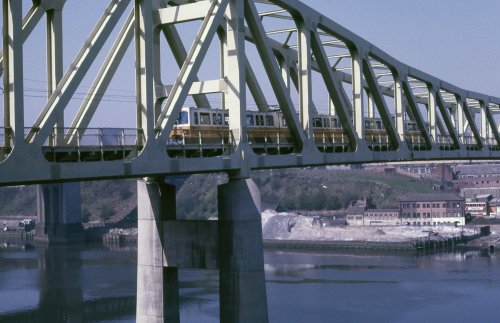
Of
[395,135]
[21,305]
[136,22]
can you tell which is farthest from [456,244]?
[136,22]

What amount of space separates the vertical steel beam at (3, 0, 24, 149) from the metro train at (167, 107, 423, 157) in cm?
522

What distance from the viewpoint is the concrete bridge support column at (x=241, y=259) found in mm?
18984

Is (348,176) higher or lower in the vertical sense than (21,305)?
higher

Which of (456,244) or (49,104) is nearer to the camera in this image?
(49,104)

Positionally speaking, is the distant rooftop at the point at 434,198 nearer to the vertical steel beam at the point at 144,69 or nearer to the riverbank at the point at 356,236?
the riverbank at the point at 356,236

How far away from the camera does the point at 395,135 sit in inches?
1268

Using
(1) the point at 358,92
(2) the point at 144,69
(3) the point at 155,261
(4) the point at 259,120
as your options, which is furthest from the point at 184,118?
(1) the point at 358,92

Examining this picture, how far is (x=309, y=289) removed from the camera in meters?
55.1

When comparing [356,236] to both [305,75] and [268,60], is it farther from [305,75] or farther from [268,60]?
[268,60]

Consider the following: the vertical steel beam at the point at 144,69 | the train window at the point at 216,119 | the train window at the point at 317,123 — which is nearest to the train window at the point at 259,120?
the train window at the point at 216,119

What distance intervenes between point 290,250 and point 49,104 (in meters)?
83.0

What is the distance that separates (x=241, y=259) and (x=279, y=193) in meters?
125

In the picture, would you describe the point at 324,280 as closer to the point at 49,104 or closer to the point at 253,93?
the point at 253,93

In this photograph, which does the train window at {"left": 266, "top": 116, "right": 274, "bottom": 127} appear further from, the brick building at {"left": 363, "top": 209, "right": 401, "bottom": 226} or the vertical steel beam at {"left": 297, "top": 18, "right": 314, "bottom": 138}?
the brick building at {"left": 363, "top": 209, "right": 401, "bottom": 226}
